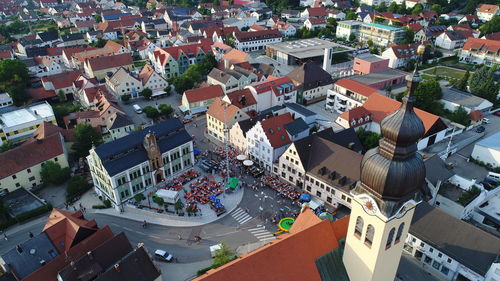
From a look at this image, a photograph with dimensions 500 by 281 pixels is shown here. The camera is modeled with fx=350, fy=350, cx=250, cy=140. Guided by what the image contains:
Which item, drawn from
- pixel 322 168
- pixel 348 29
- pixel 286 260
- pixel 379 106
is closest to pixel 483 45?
pixel 348 29

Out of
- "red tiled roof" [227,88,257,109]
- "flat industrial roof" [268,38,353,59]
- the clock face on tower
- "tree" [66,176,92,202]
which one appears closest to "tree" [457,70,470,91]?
"flat industrial roof" [268,38,353,59]

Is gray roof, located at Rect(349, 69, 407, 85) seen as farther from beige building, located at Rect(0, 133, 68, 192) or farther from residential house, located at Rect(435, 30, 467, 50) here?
beige building, located at Rect(0, 133, 68, 192)

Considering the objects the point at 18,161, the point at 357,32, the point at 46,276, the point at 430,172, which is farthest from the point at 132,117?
the point at 357,32

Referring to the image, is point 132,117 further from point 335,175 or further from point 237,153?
point 335,175

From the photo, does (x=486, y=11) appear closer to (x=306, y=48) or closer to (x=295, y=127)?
(x=306, y=48)

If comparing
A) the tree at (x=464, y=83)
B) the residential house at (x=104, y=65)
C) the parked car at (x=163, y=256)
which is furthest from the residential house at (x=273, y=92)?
the residential house at (x=104, y=65)

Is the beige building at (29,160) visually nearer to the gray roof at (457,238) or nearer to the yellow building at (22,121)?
the yellow building at (22,121)
